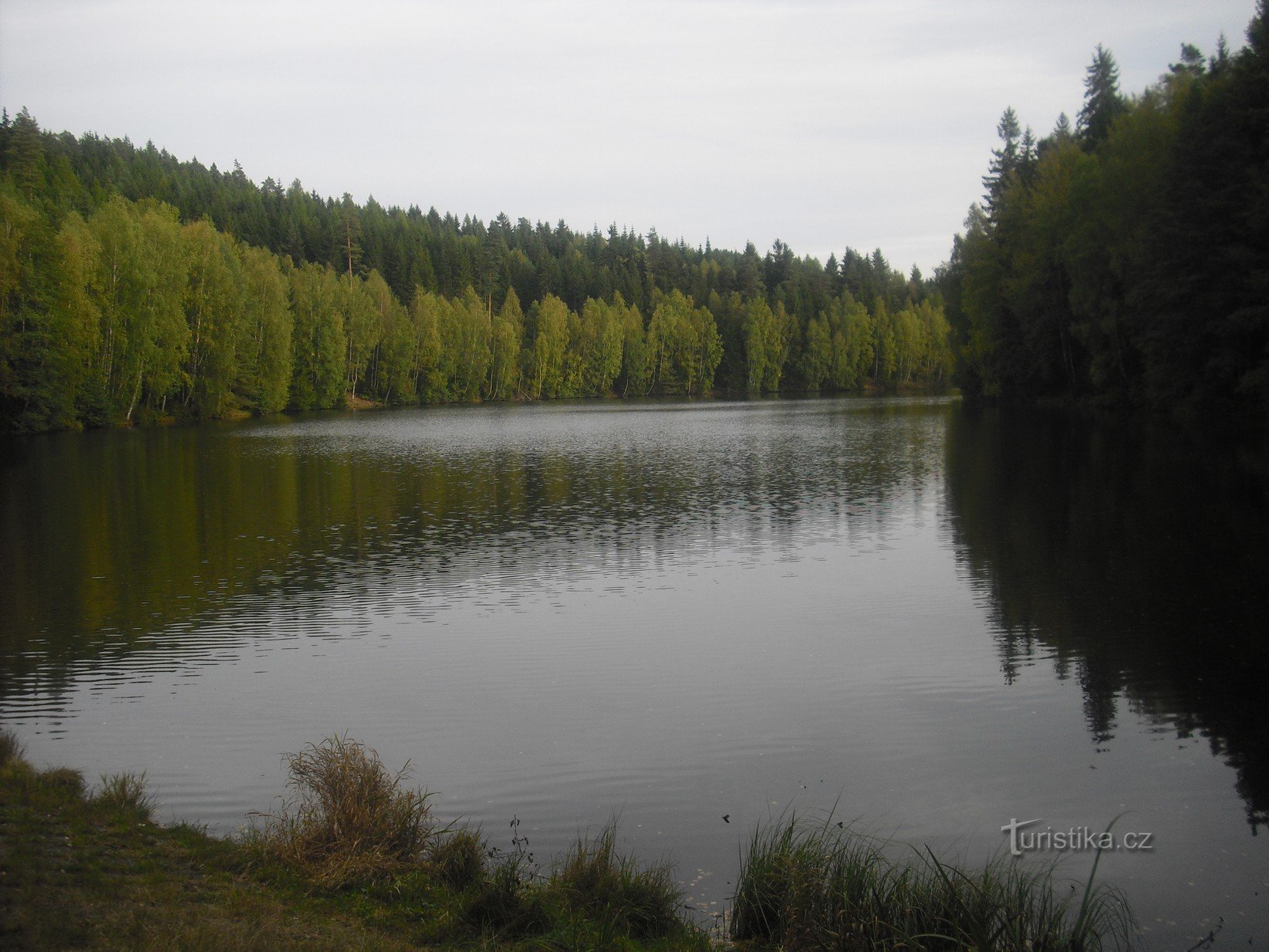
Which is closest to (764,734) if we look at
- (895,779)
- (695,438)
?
(895,779)

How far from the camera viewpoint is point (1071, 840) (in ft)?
22.8

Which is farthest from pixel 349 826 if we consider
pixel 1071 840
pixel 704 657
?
pixel 704 657

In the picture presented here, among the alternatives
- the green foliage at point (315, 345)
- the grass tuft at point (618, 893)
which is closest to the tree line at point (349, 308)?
the green foliage at point (315, 345)

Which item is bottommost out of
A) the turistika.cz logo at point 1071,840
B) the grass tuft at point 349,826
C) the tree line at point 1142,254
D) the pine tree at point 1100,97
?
the turistika.cz logo at point 1071,840

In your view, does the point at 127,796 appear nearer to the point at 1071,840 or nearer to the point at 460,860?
the point at 460,860

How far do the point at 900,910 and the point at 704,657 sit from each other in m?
6.46

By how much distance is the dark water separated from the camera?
297 inches

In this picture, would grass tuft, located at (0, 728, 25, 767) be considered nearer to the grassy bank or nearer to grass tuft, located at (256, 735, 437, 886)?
the grassy bank

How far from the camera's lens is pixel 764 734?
911 cm

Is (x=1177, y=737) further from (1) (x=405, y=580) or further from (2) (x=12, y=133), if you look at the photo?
(2) (x=12, y=133)

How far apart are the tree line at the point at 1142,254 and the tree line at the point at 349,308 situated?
19889 millimetres

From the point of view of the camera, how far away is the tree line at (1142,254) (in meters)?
33.7

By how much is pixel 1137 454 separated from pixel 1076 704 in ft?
81.4

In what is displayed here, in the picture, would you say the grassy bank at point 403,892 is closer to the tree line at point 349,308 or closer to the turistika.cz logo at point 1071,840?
the turistika.cz logo at point 1071,840
